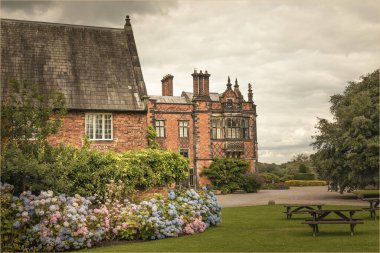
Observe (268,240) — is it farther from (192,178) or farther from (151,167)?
(192,178)

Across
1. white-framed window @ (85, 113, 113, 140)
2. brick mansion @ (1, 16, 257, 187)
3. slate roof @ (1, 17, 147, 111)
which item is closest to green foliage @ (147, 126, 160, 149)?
brick mansion @ (1, 16, 257, 187)

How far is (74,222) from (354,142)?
71.8 ft

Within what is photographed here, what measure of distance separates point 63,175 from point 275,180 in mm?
42103

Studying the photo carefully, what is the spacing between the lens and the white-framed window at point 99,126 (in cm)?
2309

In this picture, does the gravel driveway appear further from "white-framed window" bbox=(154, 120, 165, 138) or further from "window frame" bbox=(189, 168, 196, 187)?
"white-framed window" bbox=(154, 120, 165, 138)

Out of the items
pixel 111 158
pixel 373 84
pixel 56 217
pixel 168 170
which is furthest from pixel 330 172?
pixel 56 217

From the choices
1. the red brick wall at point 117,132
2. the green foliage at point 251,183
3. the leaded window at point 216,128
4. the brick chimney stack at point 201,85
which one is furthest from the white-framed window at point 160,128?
the red brick wall at point 117,132

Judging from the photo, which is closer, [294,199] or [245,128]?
[294,199]

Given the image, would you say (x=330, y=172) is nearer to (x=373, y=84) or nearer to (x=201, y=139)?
(x=373, y=84)

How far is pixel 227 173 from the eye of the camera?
46.0 metres

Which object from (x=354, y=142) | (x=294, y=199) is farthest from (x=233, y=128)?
(x=354, y=142)

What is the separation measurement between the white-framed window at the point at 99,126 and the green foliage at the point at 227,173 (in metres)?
23.2

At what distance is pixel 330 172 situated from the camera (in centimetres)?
3353

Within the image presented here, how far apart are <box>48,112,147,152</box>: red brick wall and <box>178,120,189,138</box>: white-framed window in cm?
2417
